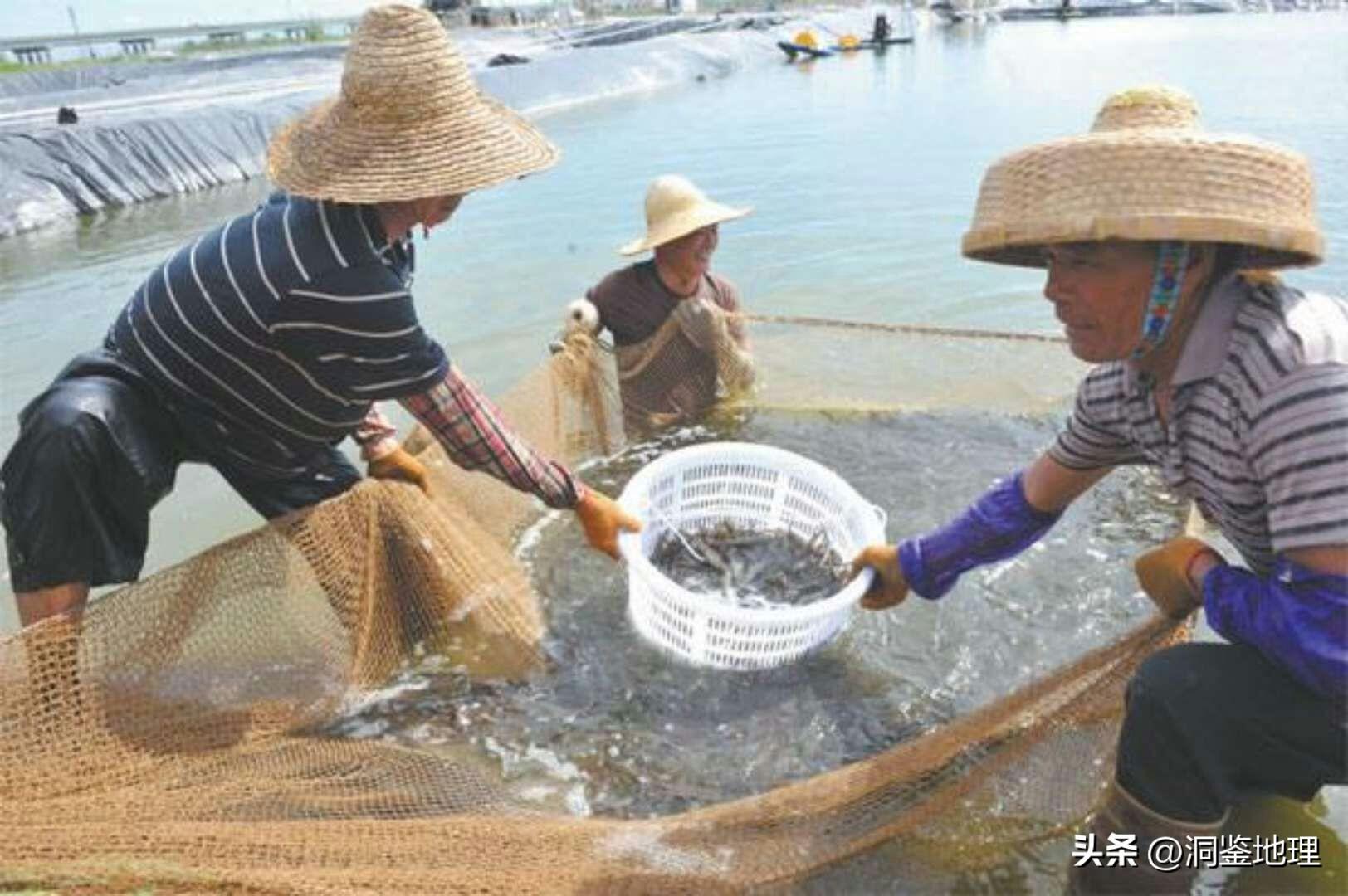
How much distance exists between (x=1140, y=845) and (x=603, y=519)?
62.0 inches

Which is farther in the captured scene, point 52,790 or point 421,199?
point 421,199

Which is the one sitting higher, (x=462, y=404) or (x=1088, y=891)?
(x=462, y=404)

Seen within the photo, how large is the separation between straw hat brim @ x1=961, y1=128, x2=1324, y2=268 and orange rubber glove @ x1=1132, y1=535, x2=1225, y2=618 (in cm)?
68

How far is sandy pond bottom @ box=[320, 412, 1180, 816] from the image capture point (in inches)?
108

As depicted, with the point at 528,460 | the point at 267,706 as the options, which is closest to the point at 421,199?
the point at 528,460

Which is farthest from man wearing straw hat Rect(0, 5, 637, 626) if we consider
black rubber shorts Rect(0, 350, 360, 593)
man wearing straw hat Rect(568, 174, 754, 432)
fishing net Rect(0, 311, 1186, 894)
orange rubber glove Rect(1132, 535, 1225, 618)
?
orange rubber glove Rect(1132, 535, 1225, 618)

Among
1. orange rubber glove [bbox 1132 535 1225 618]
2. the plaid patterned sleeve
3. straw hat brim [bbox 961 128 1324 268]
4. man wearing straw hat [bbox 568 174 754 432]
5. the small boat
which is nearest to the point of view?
straw hat brim [bbox 961 128 1324 268]

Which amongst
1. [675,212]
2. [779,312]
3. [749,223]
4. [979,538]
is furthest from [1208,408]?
[749,223]

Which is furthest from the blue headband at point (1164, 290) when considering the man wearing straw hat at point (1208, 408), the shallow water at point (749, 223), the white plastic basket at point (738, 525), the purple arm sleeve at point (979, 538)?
the shallow water at point (749, 223)

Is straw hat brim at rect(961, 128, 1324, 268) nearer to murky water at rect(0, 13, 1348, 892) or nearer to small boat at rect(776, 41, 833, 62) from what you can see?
murky water at rect(0, 13, 1348, 892)

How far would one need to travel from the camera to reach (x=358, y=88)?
2.23 m

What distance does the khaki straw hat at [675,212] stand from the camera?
3863mm

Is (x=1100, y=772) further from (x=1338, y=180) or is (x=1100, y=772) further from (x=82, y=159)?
(x=82, y=159)

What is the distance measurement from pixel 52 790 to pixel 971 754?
2.07 m
